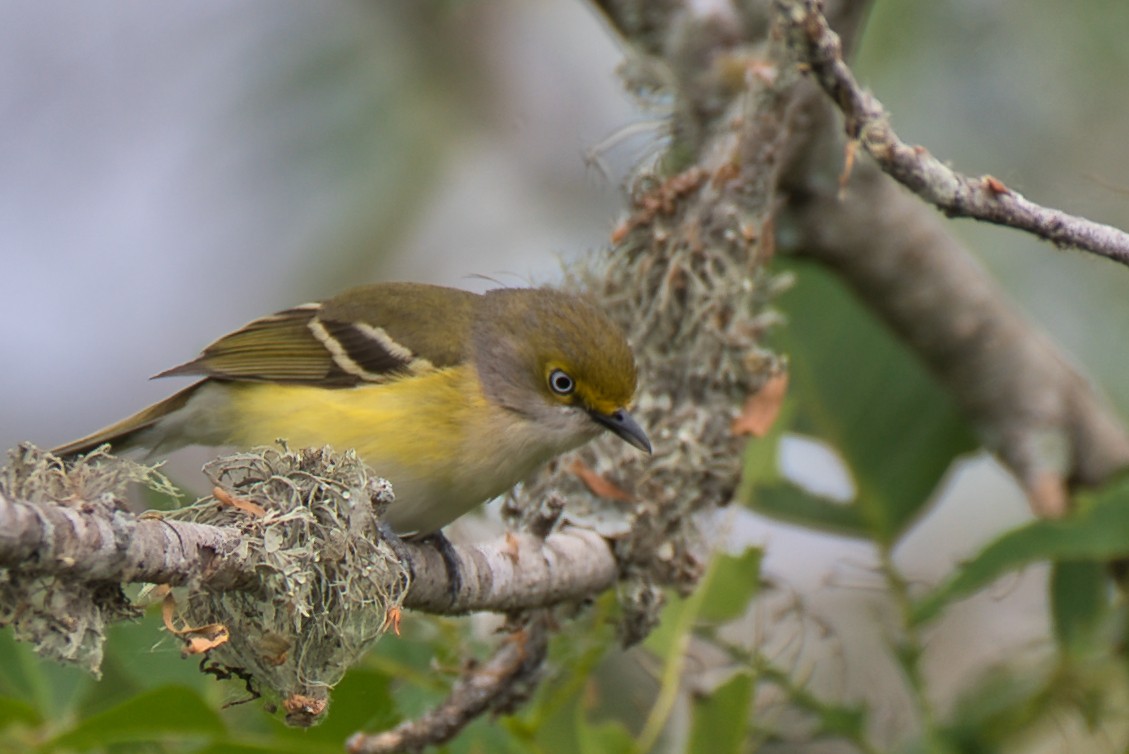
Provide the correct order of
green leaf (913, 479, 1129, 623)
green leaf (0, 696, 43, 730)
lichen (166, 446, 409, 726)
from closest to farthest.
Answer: lichen (166, 446, 409, 726)
green leaf (0, 696, 43, 730)
green leaf (913, 479, 1129, 623)

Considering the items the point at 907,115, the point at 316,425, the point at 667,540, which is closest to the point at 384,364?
the point at 316,425

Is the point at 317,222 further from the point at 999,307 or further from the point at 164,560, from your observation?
the point at 164,560

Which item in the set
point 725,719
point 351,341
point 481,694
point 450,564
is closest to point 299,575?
point 450,564

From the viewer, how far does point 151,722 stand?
96.2 inches

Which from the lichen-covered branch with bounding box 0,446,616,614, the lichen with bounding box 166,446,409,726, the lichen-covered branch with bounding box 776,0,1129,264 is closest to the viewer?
the lichen-covered branch with bounding box 0,446,616,614

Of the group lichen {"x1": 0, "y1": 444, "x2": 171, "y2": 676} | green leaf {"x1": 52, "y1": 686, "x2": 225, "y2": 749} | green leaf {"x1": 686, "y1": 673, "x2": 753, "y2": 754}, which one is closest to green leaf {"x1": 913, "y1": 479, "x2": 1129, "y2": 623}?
green leaf {"x1": 686, "y1": 673, "x2": 753, "y2": 754}

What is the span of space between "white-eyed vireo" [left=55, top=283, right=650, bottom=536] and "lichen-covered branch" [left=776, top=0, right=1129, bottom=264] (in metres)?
0.98

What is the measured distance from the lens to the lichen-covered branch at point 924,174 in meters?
Result: 2.03

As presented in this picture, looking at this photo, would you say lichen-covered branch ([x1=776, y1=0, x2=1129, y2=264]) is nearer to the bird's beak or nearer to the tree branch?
the bird's beak

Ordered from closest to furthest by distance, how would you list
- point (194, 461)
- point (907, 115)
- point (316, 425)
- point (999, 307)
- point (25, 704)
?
point (25, 704) < point (316, 425) < point (999, 307) < point (907, 115) < point (194, 461)

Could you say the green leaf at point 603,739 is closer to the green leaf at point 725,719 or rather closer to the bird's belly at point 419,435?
the green leaf at point 725,719

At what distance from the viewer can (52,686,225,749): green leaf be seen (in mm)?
2352

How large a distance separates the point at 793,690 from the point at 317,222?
12.0ft

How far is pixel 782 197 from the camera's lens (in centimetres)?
375
